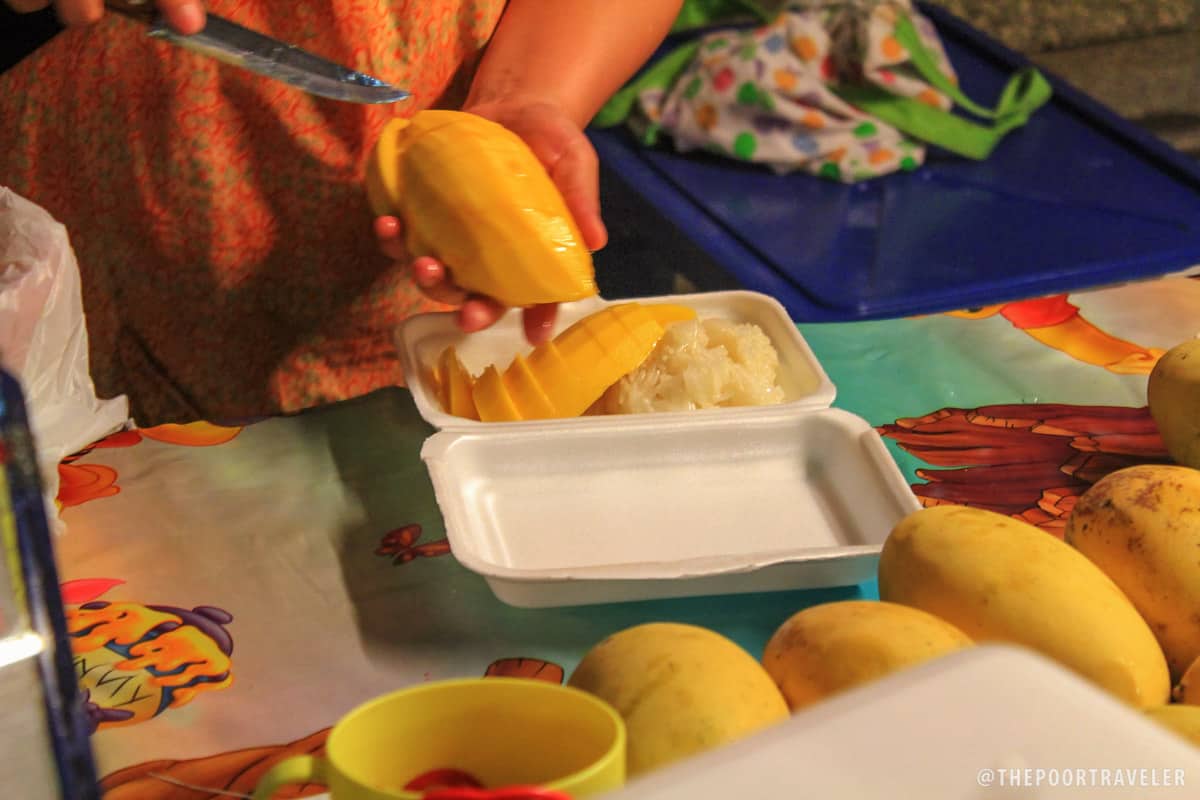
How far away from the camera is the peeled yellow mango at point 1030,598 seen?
511 mm

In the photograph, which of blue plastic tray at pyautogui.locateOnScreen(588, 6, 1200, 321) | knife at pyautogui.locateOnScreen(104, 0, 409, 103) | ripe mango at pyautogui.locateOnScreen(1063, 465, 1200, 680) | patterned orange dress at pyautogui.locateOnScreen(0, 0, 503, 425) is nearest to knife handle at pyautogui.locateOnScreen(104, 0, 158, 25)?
knife at pyautogui.locateOnScreen(104, 0, 409, 103)

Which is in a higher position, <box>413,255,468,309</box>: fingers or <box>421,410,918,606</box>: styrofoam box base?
<box>413,255,468,309</box>: fingers

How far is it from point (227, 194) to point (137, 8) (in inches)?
11.3

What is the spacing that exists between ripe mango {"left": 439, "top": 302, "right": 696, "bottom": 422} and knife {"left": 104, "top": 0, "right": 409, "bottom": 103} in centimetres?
22

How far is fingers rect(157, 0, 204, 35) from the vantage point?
75 centimetres

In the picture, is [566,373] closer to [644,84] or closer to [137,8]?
[137,8]

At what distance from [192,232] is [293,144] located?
0.40 feet

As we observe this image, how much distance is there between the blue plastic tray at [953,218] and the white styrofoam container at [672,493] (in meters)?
0.51

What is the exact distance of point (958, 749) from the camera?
292 mm

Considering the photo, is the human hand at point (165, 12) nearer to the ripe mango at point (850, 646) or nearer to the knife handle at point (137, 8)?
the knife handle at point (137, 8)

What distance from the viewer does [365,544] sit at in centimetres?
77

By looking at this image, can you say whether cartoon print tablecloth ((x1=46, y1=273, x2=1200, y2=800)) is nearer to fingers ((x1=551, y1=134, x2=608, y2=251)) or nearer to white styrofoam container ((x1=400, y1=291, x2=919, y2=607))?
white styrofoam container ((x1=400, y1=291, x2=919, y2=607))

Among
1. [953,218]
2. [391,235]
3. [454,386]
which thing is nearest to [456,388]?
[454,386]

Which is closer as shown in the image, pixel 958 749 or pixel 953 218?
pixel 958 749
